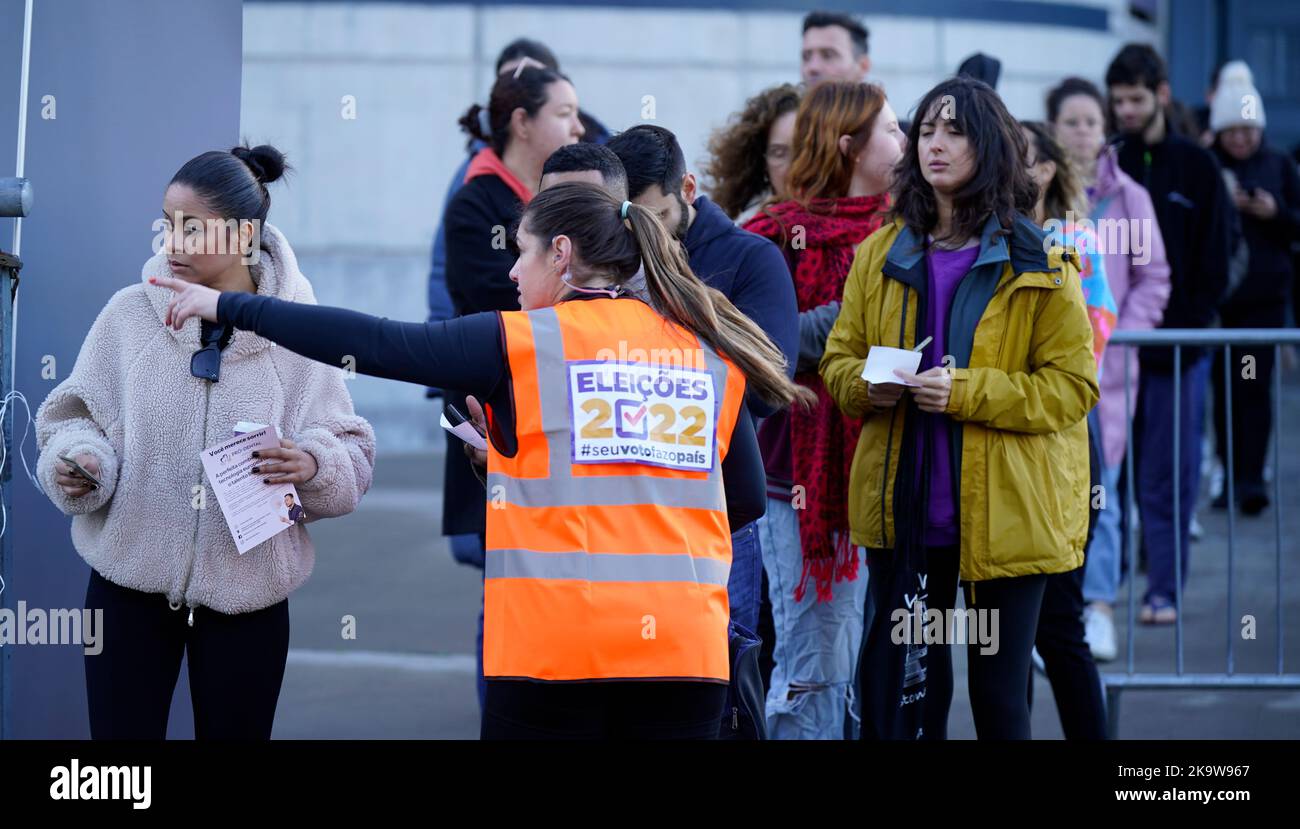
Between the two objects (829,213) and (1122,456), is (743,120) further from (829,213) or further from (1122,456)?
(1122,456)

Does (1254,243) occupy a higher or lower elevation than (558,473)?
higher

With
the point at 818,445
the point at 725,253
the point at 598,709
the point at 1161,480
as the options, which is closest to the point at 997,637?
the point at 818,445

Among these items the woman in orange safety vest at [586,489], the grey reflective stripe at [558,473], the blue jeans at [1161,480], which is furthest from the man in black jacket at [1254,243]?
the grey reflective stripe at [558,473]

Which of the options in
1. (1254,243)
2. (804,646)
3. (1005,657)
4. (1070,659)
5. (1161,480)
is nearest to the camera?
(1005,657)

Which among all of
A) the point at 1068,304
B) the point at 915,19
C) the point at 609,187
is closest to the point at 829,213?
the point at 1068,304

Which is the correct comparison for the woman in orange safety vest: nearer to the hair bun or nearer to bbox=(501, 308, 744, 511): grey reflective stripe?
bbox=(501, 308, 744, 511): grey reflective stripe

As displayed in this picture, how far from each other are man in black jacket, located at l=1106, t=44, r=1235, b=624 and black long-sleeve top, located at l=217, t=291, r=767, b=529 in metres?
4.61

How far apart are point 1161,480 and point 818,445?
109 inches

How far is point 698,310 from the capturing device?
10.6 ft

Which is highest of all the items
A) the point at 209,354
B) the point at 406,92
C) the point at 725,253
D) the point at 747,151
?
the point at 406,92

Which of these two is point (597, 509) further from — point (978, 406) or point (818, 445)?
point (818, 445)

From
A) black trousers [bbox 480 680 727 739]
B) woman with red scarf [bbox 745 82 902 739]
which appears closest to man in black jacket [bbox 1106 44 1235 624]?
woman with red scarf [bbox 745 82 902 739]

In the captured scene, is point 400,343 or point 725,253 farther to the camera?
point 725,253
